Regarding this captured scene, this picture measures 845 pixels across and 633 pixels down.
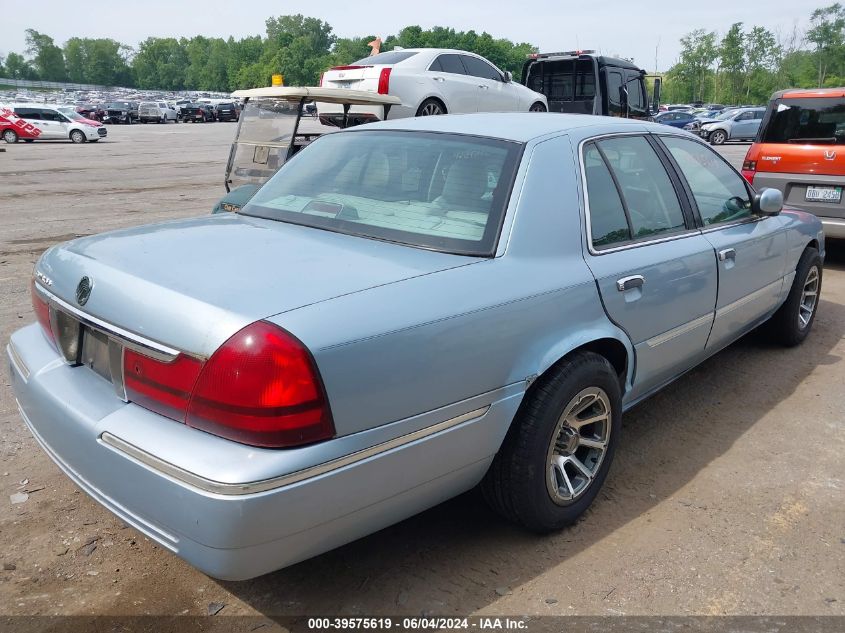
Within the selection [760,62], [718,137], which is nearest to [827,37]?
[760,62]

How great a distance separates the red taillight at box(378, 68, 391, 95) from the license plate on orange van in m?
6.46

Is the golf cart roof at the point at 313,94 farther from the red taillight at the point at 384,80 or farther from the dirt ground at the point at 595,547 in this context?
the dirt ground at the point at 595,547

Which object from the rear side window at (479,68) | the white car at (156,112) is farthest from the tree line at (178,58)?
the rear side window at (479,68)

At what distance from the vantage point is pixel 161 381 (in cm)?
224

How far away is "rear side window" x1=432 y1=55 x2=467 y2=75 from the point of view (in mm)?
12727

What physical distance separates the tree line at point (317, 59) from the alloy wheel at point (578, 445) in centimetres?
7335

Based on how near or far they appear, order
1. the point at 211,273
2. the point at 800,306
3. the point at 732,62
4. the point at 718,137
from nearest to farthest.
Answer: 1. the point at 211,273
2. the point at 800,306
3. the point at 718,137
4. the point at 732,62

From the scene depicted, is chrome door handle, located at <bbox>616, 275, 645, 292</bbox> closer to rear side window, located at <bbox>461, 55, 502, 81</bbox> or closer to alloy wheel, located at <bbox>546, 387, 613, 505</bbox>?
alloy wheel, located at <bbox>546, 387, 613, 505</bbox>

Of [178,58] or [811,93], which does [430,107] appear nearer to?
[811,93]

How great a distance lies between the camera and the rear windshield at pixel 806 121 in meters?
7.48

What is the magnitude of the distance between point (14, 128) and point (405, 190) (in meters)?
31.1

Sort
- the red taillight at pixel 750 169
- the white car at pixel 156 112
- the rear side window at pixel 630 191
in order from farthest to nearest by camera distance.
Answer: the white car at pixel 156 112, the red taillight at pixel 750 169, the rear side window at pixel 630 191

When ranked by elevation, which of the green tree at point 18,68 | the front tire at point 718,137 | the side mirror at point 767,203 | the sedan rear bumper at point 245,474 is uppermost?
the green tree at point 18,68

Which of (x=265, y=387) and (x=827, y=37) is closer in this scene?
(x=265, y=387)
